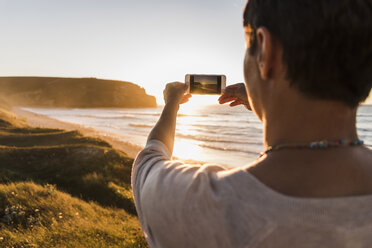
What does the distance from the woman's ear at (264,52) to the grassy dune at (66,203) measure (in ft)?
14.7

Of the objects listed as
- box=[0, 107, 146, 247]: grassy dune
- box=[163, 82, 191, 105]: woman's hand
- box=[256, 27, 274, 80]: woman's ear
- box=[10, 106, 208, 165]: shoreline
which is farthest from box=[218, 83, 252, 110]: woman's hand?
box=[10, 106, 208, 165]: shoreline

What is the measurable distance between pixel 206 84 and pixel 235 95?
1.19 feet

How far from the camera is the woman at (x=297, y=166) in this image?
0.78m

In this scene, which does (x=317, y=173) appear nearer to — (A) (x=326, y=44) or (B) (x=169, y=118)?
(A) (x=326, y=44)

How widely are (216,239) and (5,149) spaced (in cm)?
1346

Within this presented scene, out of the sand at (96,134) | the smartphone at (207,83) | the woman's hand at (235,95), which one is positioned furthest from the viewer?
the sand at (96,134)

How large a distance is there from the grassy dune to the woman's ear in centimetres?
449

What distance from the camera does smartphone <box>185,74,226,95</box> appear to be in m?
2.12

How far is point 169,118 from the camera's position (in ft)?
4.53

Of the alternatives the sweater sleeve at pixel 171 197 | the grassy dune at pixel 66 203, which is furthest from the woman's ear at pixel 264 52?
the grassy dune at pixel 66 203

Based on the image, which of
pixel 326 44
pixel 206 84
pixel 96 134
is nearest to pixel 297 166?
pixel 326 44

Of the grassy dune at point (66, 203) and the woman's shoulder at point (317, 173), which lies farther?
the grassy dune at point (66, 203)

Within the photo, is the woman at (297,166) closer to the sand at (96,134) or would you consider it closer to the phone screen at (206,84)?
the phone screen at (206,84)

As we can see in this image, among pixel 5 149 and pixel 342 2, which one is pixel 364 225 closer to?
pixel 342 2
